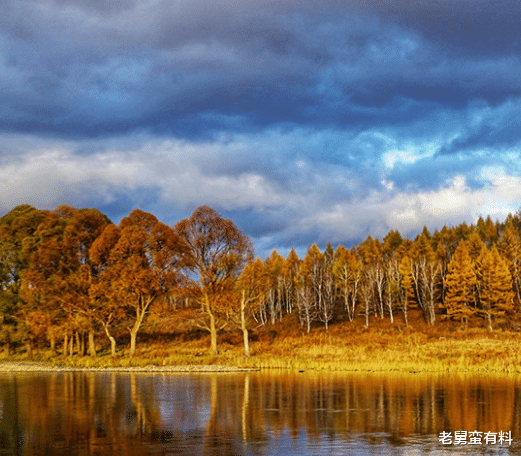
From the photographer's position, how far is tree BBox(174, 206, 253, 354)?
60.1 m

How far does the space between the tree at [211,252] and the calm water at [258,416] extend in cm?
2136

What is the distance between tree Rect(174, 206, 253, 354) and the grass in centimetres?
615

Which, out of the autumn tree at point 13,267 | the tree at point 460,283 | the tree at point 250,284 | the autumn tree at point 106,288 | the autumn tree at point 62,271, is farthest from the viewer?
the tree at point 460,283

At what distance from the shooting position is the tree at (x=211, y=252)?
60125mm

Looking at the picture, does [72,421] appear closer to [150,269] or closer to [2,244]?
[150,269]

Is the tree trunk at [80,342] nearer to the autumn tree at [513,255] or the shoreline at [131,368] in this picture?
the shoreline at [131,368]

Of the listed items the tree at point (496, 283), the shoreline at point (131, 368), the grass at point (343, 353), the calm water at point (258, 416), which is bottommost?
the shoreline at point (131, 368)

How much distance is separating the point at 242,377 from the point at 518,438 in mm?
26427

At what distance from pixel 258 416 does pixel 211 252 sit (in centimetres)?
3731

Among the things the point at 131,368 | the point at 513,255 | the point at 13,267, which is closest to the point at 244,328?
the point at 131,368

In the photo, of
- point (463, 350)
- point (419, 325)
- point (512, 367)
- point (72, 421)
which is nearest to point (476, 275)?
point (419, 325)

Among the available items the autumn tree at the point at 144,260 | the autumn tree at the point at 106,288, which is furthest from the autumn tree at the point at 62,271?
the autumn tree at the point at 144,260

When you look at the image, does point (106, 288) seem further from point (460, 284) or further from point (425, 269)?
point (425, 269)

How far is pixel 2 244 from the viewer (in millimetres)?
63406
